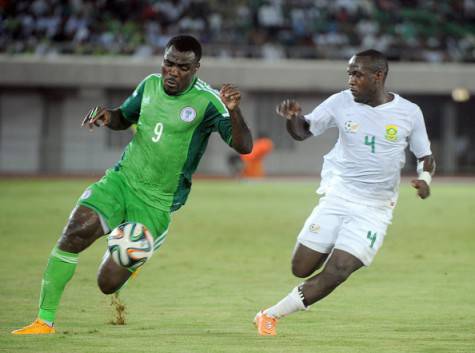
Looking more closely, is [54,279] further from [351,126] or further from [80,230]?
[351,126]

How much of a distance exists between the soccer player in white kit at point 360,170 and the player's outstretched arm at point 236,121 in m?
0.57

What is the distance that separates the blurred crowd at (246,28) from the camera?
42.1 m

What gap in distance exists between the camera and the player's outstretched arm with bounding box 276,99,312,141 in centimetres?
884

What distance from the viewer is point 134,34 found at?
4206 cm

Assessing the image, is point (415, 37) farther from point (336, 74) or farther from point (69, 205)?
point (69, 205)

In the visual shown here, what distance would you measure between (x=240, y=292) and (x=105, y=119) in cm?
387

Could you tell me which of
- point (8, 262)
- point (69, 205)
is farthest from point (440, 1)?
point (8, 262)

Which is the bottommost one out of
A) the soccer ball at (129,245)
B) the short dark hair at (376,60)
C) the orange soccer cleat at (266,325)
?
the orange soccer cleat at (266,325)

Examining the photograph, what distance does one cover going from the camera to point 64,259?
8.40 m

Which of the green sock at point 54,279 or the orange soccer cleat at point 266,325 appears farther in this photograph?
the orange soccer cleat at point 266,325

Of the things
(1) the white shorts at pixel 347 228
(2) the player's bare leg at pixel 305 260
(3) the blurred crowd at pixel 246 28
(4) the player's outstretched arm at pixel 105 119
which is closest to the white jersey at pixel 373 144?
(1) the white shorts at pixel 347 228

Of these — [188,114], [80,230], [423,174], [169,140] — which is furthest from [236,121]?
[423,174]

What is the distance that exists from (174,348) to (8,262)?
706 cm

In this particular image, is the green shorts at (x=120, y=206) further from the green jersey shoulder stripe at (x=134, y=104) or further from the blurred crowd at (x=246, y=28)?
the blurred crowd at (x=246, y=28)
